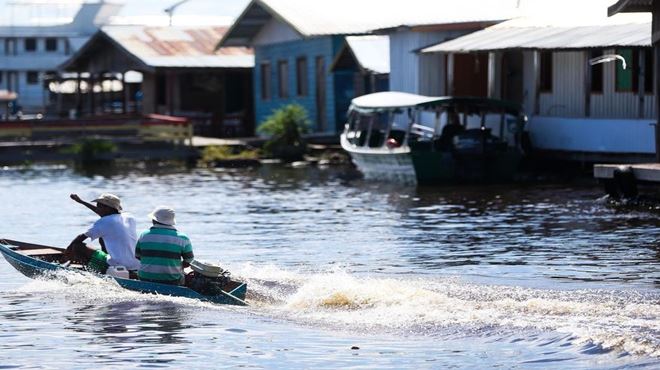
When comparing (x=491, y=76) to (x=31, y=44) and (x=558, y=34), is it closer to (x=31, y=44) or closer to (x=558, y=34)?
(x=558, y=34)

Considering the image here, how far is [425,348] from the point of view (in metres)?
14.1

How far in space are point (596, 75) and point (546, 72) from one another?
6.66 ft

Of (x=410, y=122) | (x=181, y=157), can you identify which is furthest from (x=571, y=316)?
(x=181, y=157)

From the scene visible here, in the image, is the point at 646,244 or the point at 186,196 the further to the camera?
the point at 186,196

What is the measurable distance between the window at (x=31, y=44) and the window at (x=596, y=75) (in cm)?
6841

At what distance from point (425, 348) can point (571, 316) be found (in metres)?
1.79

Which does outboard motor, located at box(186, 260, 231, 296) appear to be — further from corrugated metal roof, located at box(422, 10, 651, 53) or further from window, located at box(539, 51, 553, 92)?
window, located at box(539, 51, 553, 92)

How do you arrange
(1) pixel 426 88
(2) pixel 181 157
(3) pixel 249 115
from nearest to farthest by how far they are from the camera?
(1) pixel 426 88, (2) pixel 181 157, (3) pixel 249 115

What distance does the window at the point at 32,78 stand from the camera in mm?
99100

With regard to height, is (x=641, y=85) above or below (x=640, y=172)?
above

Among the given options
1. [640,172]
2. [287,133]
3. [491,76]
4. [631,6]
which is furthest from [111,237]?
[287,133]

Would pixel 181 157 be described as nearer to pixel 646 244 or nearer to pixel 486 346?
pixel 646 244

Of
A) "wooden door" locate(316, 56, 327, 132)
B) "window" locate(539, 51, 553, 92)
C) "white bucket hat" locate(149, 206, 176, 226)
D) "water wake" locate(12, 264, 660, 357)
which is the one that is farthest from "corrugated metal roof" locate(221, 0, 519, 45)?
"white bucket hat" locate(149, 206, 176, 226)

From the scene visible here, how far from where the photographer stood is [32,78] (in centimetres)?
9969
